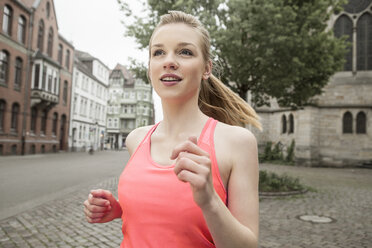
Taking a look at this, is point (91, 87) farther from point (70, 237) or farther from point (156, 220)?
point (156, 220)

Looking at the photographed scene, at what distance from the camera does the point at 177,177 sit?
3.66 feet

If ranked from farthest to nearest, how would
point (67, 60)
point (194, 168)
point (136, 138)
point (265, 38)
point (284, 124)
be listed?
point (67, 60)
point (284, 124)
point (265, 38)
point (136, 138)
point (194, 168)

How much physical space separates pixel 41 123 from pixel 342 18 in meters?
28.7

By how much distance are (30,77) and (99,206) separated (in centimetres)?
2981

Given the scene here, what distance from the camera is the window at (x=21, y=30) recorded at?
85.6ft

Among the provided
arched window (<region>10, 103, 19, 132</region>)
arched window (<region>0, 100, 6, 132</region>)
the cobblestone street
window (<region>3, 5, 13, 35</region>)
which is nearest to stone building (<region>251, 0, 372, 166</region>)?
the cobblestone street

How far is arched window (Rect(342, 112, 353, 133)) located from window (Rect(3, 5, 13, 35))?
27.2 meters

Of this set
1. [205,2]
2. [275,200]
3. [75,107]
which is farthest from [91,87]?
[275,200]

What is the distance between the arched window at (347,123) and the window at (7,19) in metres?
27.2

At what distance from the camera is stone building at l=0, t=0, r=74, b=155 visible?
2420 centimetres

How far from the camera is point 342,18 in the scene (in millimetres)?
22797

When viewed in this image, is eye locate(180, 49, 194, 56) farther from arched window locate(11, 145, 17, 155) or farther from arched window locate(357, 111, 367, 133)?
arched window locate(11, 145, 17, 155)

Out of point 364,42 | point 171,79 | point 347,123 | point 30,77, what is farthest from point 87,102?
point 171,79

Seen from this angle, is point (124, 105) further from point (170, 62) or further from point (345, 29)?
point (170, 62)
